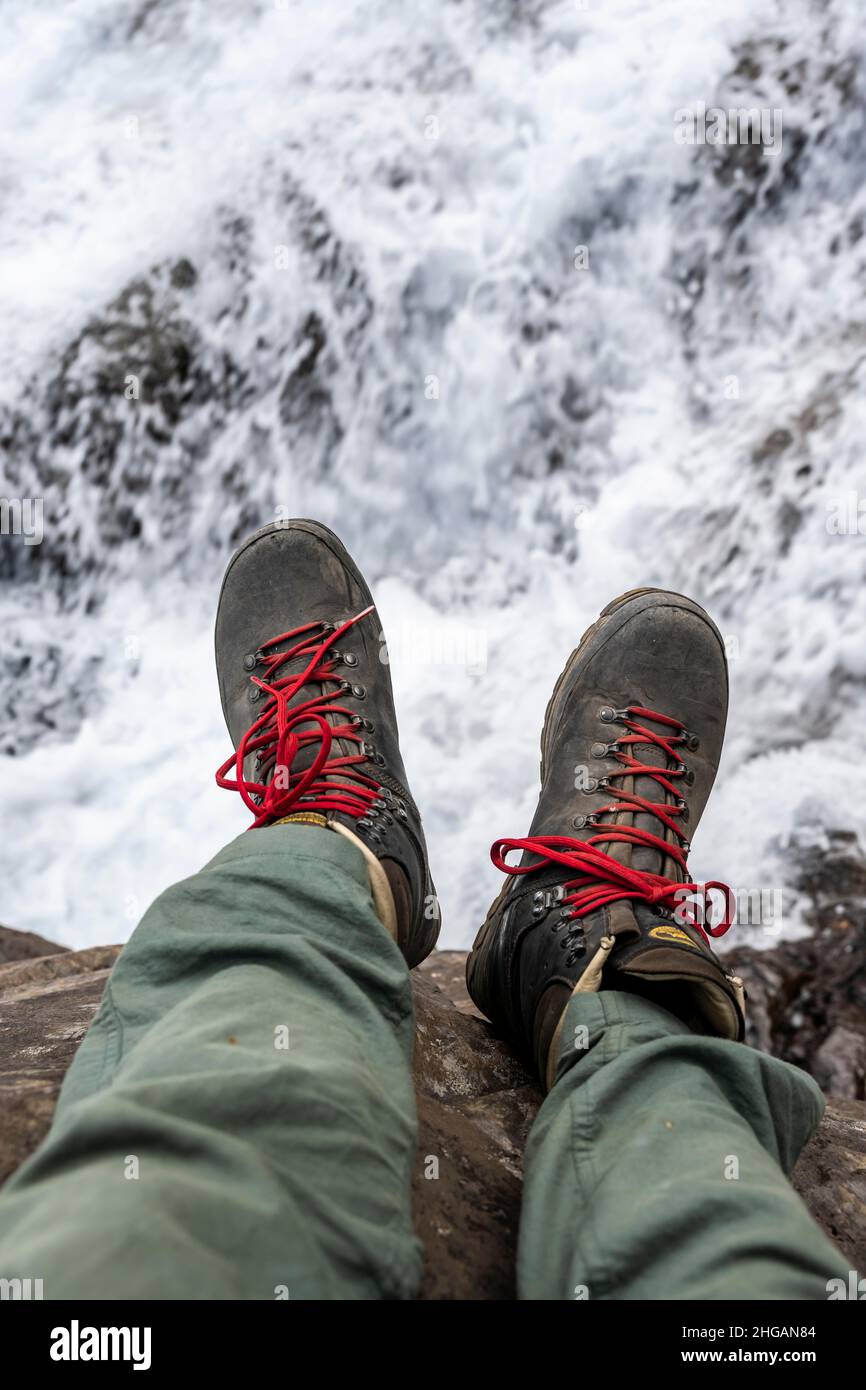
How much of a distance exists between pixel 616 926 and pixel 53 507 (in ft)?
10.9

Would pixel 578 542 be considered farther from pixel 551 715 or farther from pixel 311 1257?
pixel 311 1257

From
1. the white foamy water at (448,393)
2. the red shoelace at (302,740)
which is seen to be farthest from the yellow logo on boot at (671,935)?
the white foamy water at (448,393)

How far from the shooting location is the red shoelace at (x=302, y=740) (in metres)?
1.48

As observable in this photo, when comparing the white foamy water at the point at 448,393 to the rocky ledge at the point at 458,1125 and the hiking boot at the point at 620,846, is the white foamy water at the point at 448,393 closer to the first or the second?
the hiking boot at the point at 620,846

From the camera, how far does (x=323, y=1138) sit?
828 mm

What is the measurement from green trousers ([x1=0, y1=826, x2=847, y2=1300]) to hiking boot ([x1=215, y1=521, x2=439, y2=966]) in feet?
0.79

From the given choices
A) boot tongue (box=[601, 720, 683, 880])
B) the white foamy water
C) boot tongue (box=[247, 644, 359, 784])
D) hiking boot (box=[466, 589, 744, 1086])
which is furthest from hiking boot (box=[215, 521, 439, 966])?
the white foamy water

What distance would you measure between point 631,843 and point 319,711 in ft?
1.80

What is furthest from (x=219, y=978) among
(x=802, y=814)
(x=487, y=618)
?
(x=487, y=618)

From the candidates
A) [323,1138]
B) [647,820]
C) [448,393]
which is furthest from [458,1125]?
[448,393]

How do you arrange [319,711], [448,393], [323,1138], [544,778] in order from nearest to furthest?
[323,1138]
[319,711]
[544,778]
[448,393]

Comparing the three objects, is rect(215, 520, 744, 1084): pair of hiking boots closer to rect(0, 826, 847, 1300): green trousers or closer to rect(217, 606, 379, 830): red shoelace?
rect(217, 606, 379, 830): red shoelace

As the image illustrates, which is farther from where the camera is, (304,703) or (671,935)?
(304,703)

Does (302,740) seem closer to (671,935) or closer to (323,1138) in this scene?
A: (671,935)
